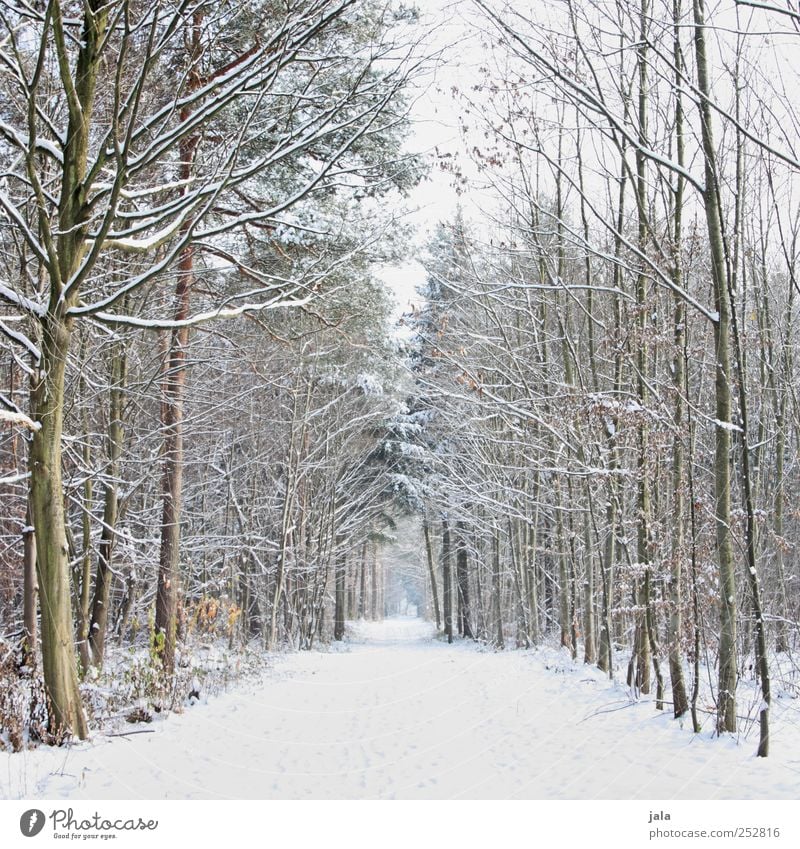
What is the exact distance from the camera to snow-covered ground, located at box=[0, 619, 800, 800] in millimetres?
3455

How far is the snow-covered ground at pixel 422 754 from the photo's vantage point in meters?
3.46

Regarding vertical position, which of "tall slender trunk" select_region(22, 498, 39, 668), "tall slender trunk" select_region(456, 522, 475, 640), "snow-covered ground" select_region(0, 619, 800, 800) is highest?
"tall slender trunk" select_region(22, 498, 39, 668)

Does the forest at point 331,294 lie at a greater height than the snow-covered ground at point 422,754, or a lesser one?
Result: greater

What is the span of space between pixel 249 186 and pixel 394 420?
1210 cm

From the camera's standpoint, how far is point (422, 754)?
4566mm

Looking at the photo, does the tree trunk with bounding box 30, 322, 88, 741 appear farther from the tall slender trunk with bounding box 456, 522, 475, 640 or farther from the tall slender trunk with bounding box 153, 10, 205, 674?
the tall slender trunk with bounding box 456, 522, 475, 640

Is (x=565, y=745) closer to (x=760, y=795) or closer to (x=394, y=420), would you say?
(x=760, y=795)

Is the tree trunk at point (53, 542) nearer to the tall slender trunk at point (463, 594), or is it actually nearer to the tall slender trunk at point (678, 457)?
the tall slender trunk at point (678, 457)

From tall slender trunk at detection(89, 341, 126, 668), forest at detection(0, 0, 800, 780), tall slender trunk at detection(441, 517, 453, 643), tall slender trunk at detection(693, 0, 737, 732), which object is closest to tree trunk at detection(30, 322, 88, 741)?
forest at detection(0, 0, 800, 780)

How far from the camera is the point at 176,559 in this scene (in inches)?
327

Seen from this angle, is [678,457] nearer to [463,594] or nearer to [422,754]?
[422,754]

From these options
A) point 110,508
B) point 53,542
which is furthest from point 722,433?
point 110,508

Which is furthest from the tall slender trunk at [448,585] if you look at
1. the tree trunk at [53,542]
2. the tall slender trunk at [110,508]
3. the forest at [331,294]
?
the tree trunk at [53,542]

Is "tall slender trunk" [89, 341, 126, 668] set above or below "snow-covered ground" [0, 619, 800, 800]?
above
